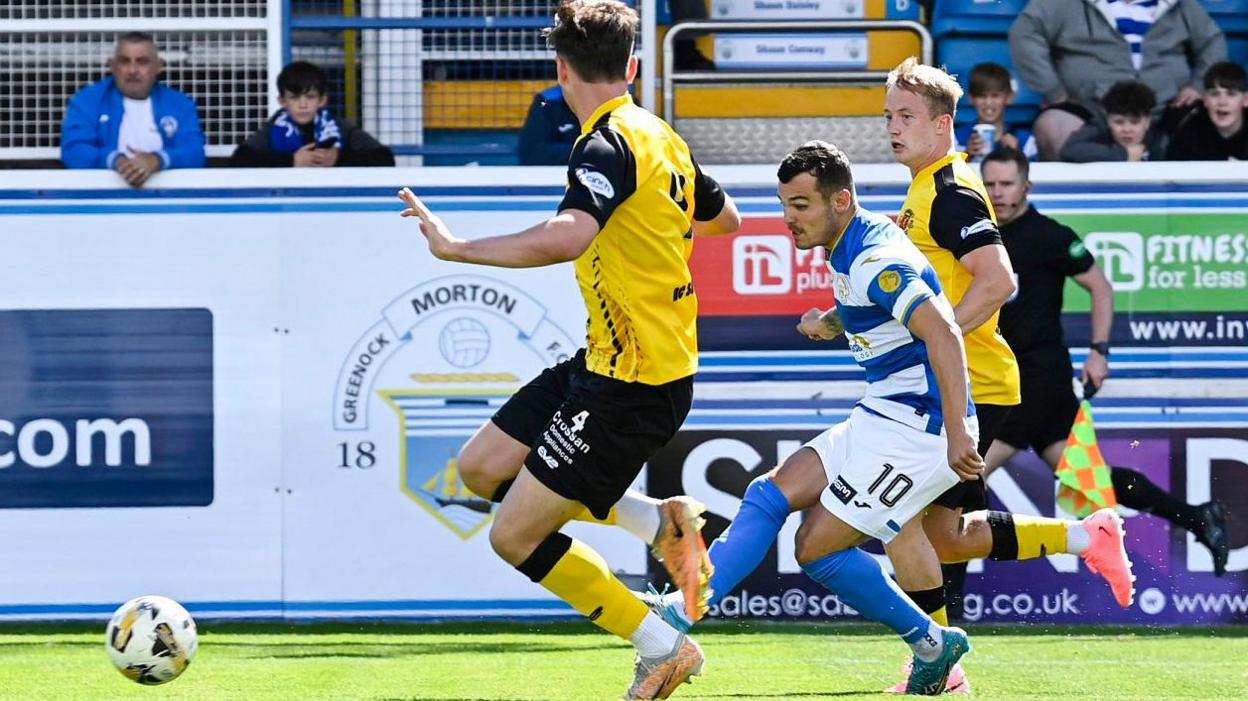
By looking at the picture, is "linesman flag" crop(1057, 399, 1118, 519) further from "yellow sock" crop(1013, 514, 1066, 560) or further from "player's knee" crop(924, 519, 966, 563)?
"player's knee" crop(924, 519, 966, 563)

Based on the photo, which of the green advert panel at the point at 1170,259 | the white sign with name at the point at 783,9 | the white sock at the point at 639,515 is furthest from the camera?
the white sign with name at the point at 783,9

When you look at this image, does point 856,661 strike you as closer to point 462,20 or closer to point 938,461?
point 938,461

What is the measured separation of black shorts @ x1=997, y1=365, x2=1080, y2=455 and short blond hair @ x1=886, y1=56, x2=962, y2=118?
266cm

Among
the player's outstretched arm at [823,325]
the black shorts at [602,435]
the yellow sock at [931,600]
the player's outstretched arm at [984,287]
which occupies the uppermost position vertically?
the player's outstretched arm at [984,287]

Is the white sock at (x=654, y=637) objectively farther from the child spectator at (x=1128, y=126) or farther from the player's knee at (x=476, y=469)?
the child spectator at (x=1128, y=126)

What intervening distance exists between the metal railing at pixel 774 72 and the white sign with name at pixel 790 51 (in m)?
0.13

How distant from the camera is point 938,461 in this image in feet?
18.9

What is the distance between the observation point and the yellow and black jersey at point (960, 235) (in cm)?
623

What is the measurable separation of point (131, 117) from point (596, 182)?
4648 millimetres

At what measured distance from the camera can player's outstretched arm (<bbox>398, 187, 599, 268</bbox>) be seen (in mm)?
4988

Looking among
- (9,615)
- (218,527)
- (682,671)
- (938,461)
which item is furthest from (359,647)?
(938,461)

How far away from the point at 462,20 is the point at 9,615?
357 centimetres

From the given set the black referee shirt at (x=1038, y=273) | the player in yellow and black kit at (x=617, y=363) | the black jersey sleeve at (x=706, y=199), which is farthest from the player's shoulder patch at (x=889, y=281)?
the black referee shirt at (x=1038, y=273)

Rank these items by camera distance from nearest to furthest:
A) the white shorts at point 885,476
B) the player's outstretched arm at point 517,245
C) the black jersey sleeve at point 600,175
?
the player's outstretched arm at point 517,245, the black jersey sleeve at point 600,175, the white shorts at point 885,476
